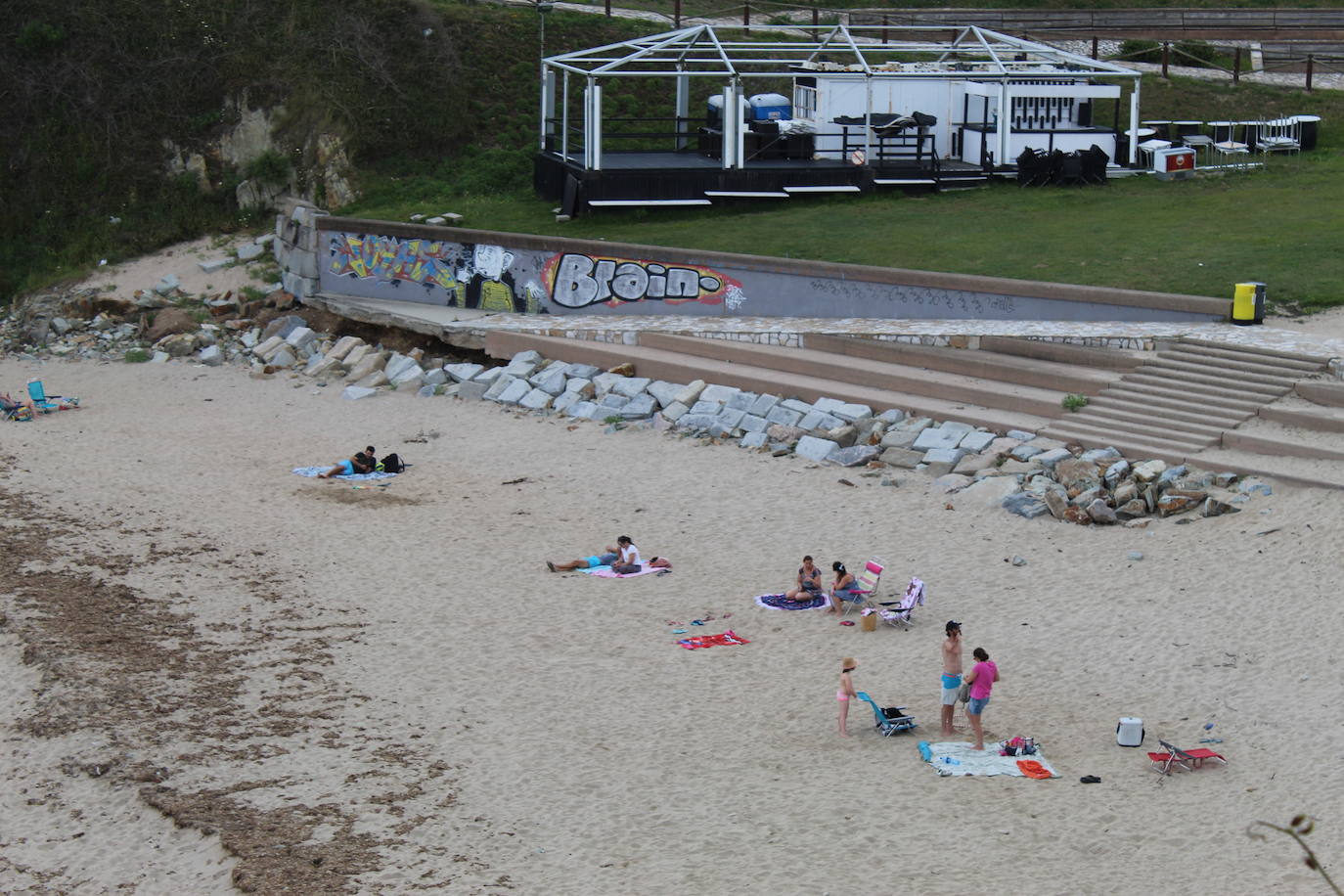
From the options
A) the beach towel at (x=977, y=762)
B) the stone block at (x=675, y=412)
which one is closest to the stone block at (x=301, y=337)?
the stone block at (x=675, y=412)

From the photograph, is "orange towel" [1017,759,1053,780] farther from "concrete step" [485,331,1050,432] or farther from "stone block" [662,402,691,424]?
"stone block" [662,402,691,424]

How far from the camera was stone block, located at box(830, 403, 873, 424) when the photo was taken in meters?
23.4

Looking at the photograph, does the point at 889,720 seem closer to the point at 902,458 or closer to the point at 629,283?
the point at 902,458

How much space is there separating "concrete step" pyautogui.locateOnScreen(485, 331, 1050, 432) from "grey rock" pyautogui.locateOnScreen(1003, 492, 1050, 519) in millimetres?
2178

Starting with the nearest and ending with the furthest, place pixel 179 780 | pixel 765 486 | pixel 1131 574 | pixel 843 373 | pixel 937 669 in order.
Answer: pixel 179 780, pixel 937 669, pixel 1131 574, pixel 765 486, pixel 843 373

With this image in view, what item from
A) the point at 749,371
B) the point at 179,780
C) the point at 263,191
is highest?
the point at 263,191

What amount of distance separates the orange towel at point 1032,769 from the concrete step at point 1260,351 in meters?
11.2

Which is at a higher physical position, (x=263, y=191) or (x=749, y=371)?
(x=263, y=191)

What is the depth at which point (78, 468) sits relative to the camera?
2303 cm

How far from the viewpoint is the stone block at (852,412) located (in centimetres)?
2339

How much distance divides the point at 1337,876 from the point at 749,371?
49.1ft

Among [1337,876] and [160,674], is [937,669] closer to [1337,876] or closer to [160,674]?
[1337,876]

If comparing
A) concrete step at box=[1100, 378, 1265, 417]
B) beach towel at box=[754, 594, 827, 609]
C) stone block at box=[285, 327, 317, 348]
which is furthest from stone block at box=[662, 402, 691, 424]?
stone block at box=[285, 327, 317, 348]

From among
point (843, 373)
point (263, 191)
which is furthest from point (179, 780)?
point (263, 191)
